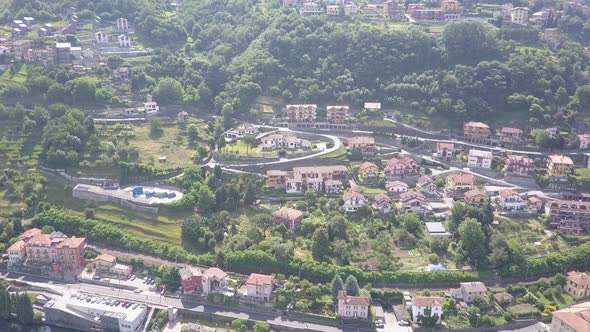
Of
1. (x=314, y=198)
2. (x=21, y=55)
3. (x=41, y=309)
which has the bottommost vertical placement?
(x=41, y=309)

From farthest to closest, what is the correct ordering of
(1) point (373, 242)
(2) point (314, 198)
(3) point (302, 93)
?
(3) point (302, 93) → (2) point (314, 198) → (1) point (373, 242)

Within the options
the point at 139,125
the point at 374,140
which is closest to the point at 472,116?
the point at 374,140

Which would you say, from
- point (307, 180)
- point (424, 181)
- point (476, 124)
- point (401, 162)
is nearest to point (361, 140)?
point (401, 162)

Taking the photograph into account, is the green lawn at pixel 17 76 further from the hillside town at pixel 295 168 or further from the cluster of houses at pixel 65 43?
the cluster of houses at pixel 65 43

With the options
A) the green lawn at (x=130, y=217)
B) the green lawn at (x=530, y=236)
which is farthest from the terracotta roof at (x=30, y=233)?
the green lawn at (x=530, y=236)

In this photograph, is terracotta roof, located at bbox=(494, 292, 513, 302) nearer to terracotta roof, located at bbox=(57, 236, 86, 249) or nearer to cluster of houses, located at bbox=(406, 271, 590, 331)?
cluster of houses, located at bbox=(406, 271, 590, 331)

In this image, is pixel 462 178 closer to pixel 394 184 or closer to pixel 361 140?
pixel 394 184

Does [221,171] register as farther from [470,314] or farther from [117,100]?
[470,314]
